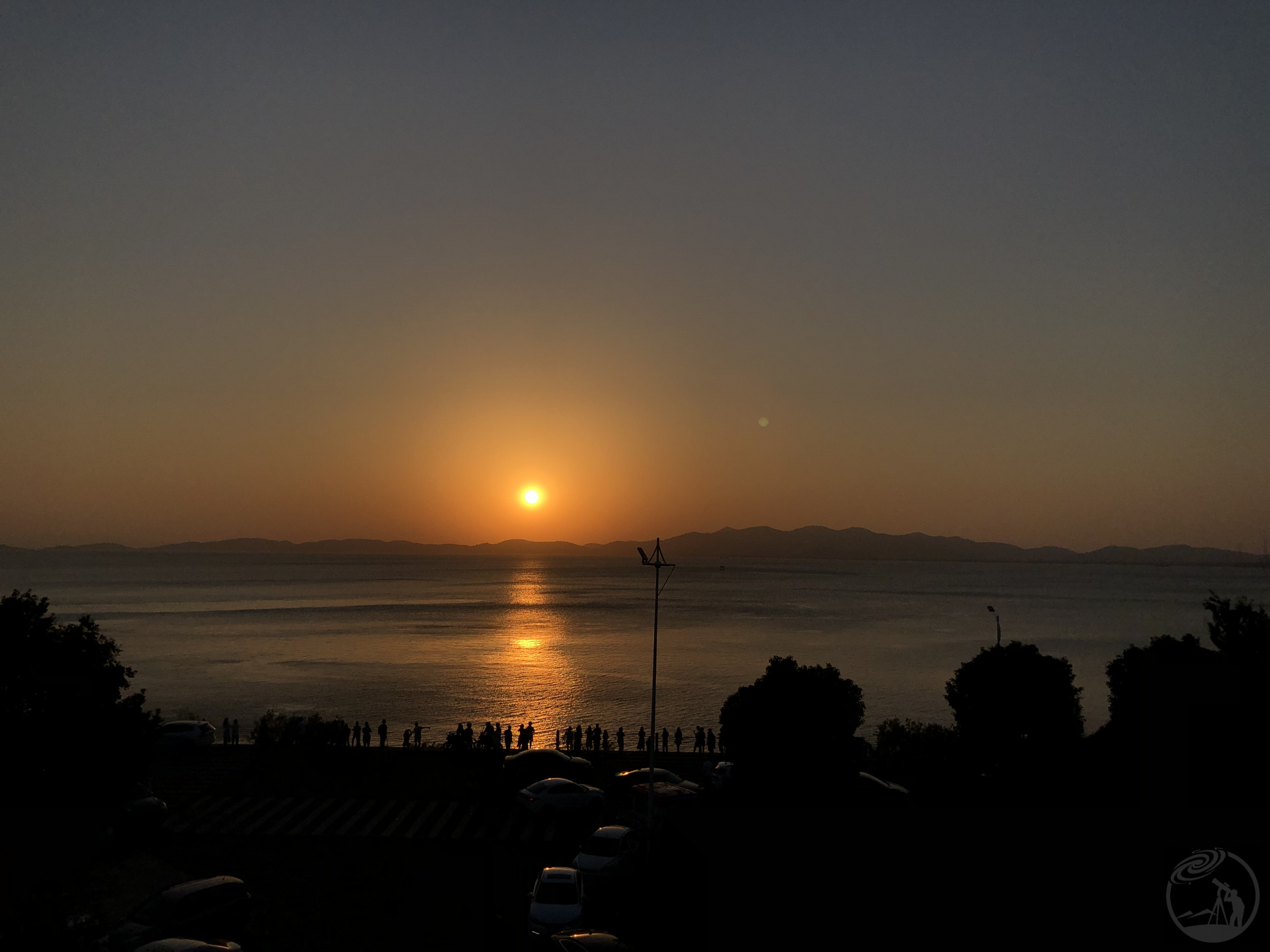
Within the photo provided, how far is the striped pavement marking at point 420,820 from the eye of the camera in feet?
86.1

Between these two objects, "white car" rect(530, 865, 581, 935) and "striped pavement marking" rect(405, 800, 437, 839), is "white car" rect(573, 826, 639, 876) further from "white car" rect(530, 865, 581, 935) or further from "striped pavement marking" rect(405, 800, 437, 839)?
"striped pavement marking" rect(405, 800, 437, 839)

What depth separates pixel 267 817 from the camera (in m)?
27.9

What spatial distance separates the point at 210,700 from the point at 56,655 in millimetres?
54490

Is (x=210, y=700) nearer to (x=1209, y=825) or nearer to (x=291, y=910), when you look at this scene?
(x=291, y=910)

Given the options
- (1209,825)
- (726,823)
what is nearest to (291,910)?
(726,823)

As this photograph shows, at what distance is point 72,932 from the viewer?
13.5m

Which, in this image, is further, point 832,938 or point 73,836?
point 73,836

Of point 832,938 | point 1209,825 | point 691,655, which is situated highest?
point 1209,825

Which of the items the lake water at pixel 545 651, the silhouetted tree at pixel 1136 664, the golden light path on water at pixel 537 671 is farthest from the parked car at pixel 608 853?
the golden light path on water at pixel 537 671

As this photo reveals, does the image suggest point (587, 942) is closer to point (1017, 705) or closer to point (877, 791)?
point (877, 791)

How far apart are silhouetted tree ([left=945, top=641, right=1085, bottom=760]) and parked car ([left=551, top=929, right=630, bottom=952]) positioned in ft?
61.8

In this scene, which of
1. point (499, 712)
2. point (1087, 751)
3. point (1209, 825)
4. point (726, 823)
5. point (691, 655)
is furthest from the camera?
point (691, 655)

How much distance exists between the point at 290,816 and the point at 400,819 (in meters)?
3.89

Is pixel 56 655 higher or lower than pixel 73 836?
higher
